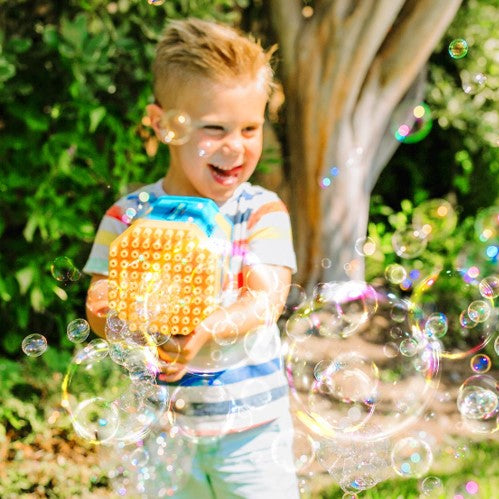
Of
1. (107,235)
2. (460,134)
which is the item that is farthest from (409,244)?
(460,134)

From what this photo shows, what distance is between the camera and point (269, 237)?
1.76 metres

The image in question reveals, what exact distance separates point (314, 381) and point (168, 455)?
454 millimetres

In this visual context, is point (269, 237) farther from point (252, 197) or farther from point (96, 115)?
point (96, 115)

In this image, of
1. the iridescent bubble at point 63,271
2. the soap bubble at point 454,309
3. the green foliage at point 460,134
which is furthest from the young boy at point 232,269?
the green foliage at point 460,134

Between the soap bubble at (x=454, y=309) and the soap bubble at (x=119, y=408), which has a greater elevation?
the soap bubble at (x=119, y=408)

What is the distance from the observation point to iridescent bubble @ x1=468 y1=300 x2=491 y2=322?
2547 mm

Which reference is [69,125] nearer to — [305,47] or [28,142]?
[28,142]

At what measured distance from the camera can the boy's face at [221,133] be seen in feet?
5.54

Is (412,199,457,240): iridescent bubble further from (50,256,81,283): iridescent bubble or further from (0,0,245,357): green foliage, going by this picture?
(50,256,81,283): iridescent bubble

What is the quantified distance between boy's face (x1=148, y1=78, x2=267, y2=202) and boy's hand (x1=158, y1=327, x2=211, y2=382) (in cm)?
35

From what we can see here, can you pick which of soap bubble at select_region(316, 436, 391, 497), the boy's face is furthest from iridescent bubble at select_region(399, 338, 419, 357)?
the boy's face

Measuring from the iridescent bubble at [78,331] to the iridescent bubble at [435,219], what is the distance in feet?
4.70

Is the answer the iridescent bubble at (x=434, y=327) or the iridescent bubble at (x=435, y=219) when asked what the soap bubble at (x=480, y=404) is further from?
the iridescent bubble at (x=435, y=219)

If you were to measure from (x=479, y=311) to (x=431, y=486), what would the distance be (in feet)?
2.25
